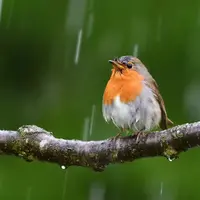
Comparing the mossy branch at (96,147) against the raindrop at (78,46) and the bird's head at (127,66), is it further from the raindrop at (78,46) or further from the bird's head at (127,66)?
the raindrop at (78,46)

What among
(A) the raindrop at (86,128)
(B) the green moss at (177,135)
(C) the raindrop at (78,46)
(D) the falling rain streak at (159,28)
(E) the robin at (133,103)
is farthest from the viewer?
(C) the raindrop at (78,46)

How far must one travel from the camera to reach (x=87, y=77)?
6020mm

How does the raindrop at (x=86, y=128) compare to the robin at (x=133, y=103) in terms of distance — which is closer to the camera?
the robin at (x=133, y=103)

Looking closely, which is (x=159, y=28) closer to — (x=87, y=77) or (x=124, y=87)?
(x=87, y=77)

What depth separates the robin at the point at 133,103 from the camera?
4168 millimetres

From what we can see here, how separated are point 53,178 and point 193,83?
129 centimetres

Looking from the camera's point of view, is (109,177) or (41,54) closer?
(109,177)

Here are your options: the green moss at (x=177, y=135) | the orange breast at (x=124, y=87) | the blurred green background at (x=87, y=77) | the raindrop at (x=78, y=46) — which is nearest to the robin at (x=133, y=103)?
the orange breast at (x=124, y=87)

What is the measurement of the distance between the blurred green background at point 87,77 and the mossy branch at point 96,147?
152 cm

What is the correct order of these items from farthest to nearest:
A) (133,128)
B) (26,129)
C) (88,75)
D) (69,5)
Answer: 1. (69,5)
2. (88,75)
3. (133,128)
4. (26,129)

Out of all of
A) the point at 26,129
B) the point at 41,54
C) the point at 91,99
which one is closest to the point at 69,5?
the point at 41,54

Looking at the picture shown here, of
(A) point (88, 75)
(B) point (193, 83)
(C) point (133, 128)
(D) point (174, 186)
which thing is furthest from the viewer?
(A) point (88, 75)

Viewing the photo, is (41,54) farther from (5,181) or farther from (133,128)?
(133,128)

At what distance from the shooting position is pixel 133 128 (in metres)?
4.23
